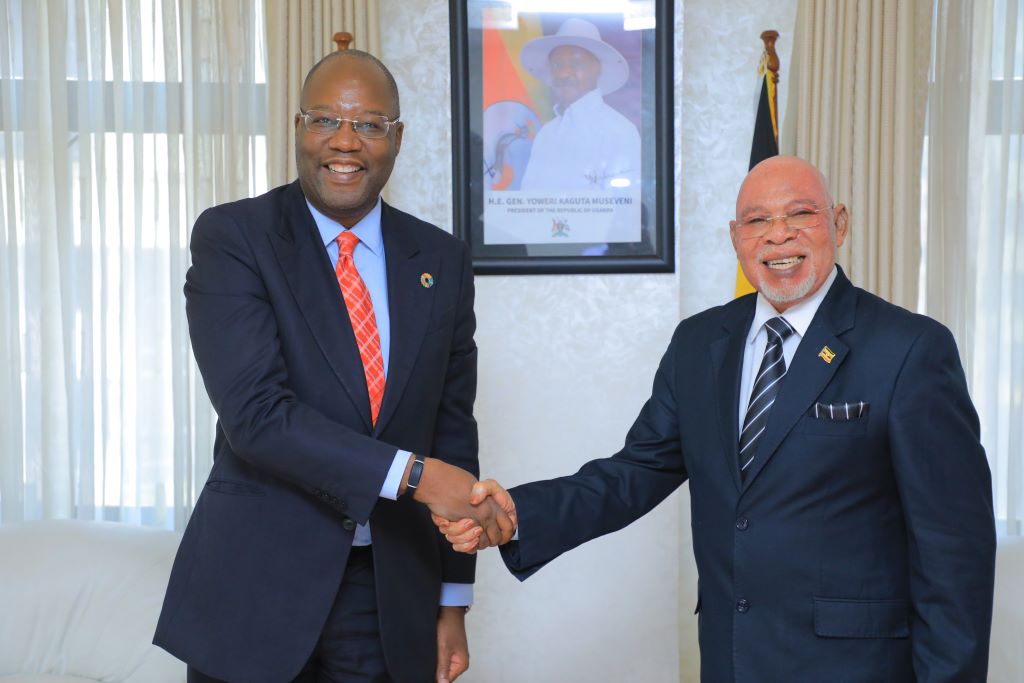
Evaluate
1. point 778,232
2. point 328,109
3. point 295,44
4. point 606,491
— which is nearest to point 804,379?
point 778,232

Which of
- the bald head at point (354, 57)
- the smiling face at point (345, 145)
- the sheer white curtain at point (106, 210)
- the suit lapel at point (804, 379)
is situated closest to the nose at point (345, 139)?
the smiling face at point (345, 145)

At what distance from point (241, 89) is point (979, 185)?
2.80 metres

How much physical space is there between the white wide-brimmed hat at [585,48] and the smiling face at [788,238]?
1561 mm

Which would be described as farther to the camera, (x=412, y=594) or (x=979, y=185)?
(x=979, y=185)

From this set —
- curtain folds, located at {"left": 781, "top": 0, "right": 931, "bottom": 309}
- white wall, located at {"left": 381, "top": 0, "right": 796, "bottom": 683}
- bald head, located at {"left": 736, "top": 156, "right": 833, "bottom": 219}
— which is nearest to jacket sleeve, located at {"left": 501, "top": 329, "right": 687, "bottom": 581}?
bald head, located at {"left": 736, "top": 156, "right": 833, "bottom": 219}

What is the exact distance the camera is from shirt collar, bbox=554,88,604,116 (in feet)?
11.8

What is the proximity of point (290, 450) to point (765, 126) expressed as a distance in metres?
2.42

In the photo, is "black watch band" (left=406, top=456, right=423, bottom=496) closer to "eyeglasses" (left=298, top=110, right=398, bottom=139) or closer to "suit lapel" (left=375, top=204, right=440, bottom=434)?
"suit lapel" (left=375, top=204, right=440, bottom=434)

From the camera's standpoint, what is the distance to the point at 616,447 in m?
3.67

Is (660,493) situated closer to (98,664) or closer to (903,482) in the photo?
(903,482)

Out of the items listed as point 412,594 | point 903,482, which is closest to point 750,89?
point 903,482

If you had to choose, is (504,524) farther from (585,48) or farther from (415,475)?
(585,48)

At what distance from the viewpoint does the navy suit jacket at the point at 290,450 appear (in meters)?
1.85

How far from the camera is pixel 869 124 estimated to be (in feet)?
12.0
